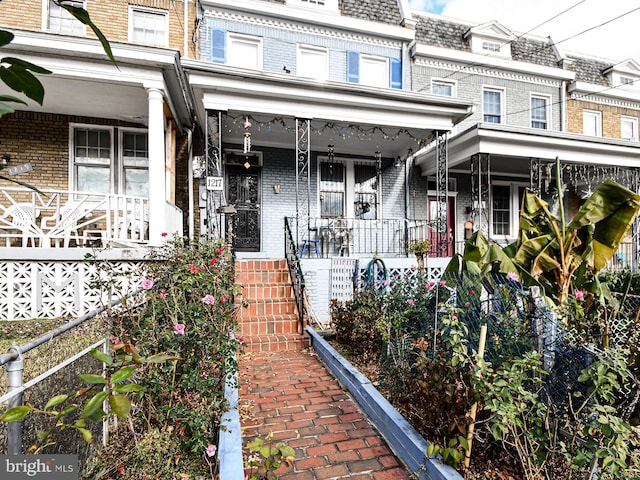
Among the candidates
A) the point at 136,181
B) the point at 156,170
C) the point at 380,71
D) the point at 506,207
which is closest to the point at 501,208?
the point at 506,207

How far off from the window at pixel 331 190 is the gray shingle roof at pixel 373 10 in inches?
189

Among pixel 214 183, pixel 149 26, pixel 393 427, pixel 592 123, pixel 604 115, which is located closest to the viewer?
pixel 393 427

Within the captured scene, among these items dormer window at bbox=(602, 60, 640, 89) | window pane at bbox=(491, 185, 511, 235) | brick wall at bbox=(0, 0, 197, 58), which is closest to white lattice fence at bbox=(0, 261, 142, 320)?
brick wall at bbox=(0, 0, 197, 58)

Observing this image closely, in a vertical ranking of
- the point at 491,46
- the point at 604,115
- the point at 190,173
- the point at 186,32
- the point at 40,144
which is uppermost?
the point at 491,46

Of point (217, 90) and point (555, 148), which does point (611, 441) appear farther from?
point (555, 148)

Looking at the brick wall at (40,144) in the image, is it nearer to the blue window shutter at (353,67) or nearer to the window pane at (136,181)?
the window pane at (136,181)

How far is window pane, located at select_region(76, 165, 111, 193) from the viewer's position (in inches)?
327

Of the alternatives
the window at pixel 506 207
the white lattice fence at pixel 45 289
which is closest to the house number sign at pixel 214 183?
the white lattice fence at pixel 45 289

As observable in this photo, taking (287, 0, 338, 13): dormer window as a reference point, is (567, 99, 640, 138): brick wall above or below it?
below

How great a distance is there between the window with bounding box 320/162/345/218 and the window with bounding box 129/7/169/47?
17.9 ft

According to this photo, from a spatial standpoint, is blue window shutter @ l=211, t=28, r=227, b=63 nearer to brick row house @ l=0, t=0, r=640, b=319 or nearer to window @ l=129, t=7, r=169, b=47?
brick row house @ l=0, t=0, r=640, b=319

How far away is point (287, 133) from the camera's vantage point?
927 centimetres

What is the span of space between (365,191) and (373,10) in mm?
5841

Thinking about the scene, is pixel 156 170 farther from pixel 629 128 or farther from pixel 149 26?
pixel 629 128
